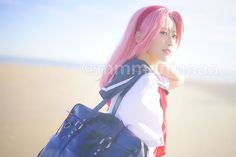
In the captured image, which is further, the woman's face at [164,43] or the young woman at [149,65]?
the woman's face at [164,43]

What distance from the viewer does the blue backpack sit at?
1091mm

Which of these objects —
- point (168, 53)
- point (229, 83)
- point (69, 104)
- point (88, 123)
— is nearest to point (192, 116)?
point (69, 104)

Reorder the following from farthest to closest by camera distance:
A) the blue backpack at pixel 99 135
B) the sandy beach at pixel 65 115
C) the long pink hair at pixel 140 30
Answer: the sandy beach at pixel 65 115
the long pink hair at pixel 140 30
the blue backpack at pixel 99 135

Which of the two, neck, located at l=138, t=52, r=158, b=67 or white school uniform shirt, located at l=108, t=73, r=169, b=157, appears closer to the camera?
white school uniform shirt, located at l=108, t=73, r=169, b=157

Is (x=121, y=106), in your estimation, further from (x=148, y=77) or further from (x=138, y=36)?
(x=138, y=36)

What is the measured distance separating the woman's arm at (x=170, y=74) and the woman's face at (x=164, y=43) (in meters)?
0.12

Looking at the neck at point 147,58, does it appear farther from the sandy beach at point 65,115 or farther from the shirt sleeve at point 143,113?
the sandy beach at point 65,115

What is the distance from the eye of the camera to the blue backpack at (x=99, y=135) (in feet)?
3.58

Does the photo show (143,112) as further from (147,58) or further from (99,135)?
(147,58)

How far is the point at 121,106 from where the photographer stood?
1.18m

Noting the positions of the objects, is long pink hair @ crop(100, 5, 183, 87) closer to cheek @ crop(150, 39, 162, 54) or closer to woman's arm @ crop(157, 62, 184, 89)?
cheek @ crop(150, 39, 162, 54)

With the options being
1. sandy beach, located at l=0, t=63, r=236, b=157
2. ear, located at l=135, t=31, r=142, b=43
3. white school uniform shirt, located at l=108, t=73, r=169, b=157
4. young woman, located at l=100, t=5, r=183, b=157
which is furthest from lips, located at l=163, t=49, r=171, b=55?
sandy beach, located at l=0, t=63, r=236, b=157

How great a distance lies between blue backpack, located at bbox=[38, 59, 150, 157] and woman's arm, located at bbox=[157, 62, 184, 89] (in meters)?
0.27

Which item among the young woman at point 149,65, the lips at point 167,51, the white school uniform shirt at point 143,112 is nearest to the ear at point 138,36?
the young woman at point 149,65
